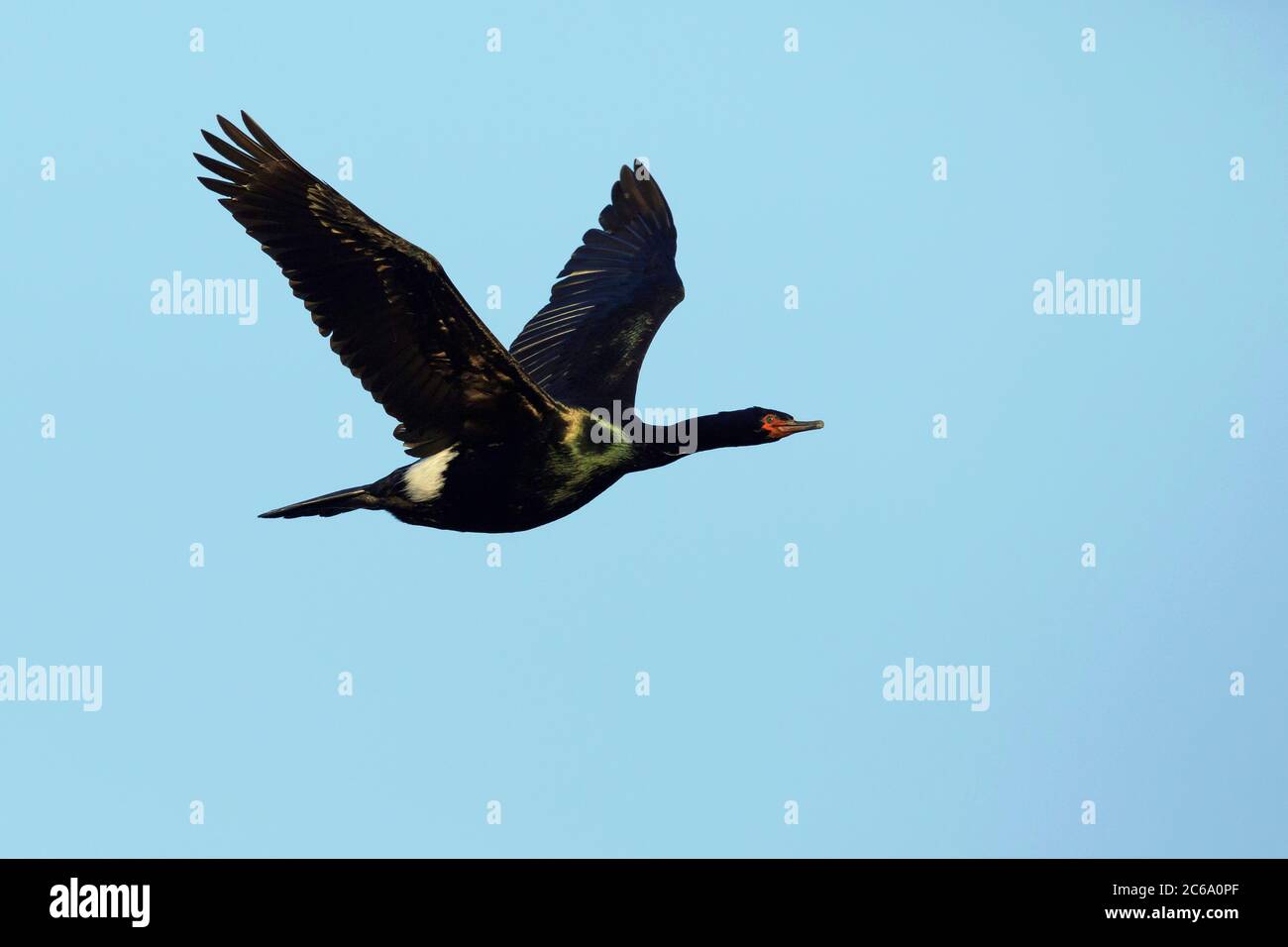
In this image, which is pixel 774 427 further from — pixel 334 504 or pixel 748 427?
pixel 334 504

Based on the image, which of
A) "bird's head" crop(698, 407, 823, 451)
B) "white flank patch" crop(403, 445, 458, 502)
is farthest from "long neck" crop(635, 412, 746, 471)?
"white flank patch" crop(403, 445, 458, 502)

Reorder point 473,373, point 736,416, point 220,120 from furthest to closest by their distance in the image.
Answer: point 736,416 → point 473,373 → point 220,120

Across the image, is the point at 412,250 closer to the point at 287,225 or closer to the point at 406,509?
the point at 287,225

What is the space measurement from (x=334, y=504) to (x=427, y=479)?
0.66 m

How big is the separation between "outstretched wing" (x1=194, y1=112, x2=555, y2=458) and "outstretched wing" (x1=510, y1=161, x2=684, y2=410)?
199 cm

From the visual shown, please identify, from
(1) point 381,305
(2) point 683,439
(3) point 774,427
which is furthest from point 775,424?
(1) point 381,305

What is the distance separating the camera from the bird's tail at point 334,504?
1280 cm

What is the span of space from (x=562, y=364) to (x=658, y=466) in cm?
189

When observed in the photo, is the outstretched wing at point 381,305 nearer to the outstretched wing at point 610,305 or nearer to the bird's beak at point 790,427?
the bird's beak at point 790,427

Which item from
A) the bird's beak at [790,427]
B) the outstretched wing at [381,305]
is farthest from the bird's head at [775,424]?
the outstretched wing at [381,305]

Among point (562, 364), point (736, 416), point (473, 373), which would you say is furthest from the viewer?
point (562, 364)

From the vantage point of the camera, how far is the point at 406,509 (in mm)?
12875
